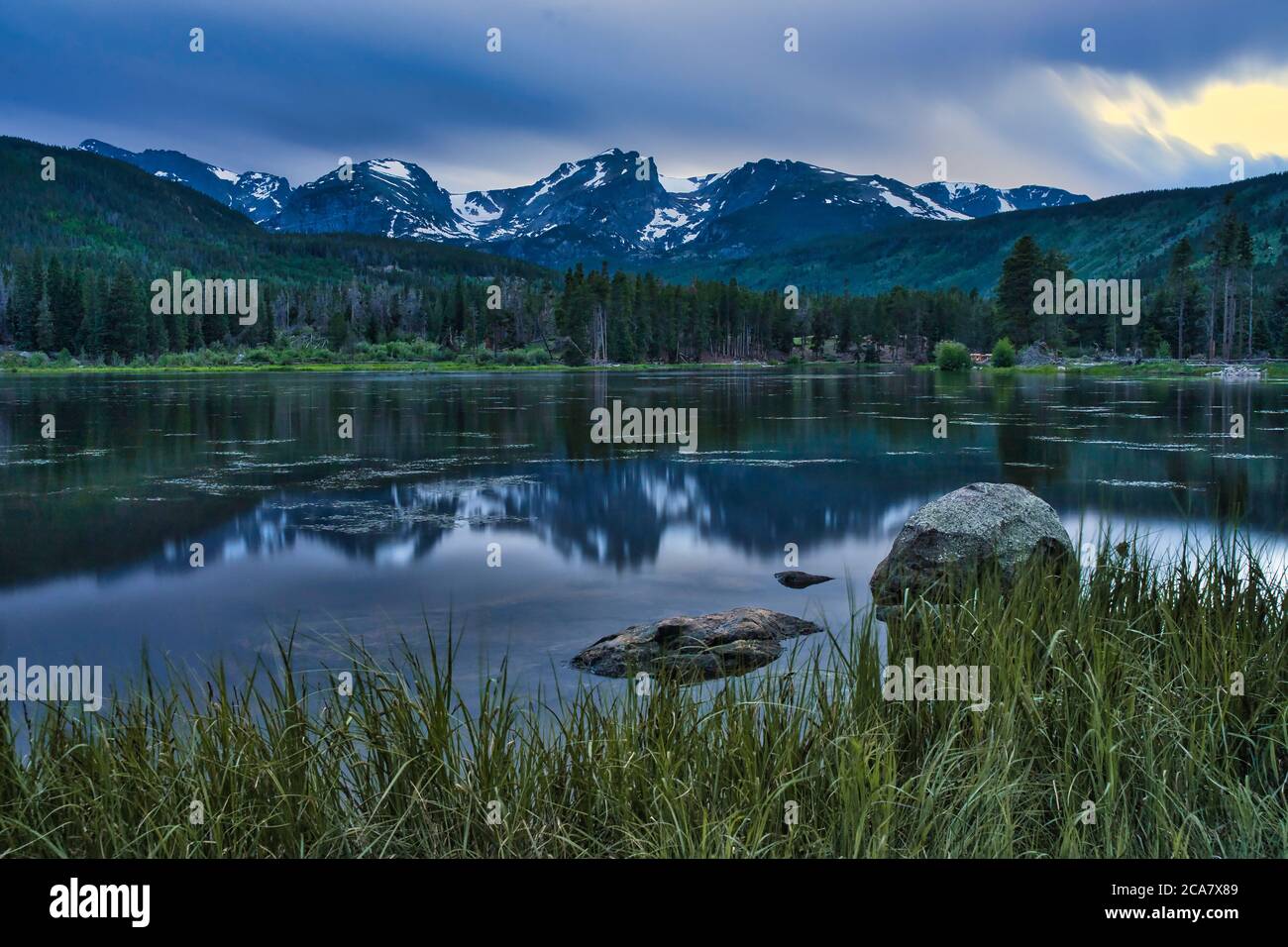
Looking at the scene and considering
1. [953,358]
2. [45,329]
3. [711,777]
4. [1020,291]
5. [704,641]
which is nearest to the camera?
[711,777]

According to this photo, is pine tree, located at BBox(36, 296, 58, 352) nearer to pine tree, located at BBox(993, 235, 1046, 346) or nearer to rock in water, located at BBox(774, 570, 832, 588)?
pine tree, located at BBox(993, 235, 1046, 346)

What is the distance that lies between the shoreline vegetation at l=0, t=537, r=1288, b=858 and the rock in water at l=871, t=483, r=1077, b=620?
4.97 m

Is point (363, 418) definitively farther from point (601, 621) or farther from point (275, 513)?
point (601, 621)

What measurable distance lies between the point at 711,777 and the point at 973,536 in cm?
695

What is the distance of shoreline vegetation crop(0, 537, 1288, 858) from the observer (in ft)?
15.6

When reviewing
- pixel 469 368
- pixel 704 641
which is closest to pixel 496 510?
pixel 704 641

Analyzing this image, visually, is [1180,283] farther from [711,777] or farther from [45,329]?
[45,329]

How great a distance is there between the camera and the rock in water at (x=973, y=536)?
438 inches

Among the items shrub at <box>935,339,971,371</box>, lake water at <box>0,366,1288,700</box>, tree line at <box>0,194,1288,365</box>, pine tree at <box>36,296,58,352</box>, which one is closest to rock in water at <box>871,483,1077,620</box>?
lake water at <box>0,366,1288,700</box>

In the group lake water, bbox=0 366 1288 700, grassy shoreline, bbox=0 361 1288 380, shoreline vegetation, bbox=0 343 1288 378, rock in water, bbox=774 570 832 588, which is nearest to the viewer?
lake water, bbox=0 366 1288 700

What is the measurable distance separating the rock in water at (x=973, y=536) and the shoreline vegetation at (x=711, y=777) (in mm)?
4971

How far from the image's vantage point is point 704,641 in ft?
32.5

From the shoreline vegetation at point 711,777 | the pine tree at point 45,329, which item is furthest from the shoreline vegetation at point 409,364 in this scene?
the shoreline vegetation at point 711,777
